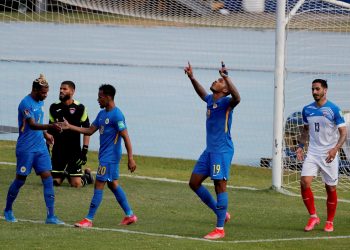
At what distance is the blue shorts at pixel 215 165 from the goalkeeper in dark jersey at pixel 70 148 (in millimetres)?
3700

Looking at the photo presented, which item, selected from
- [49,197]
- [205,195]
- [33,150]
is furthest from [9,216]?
[205,195]

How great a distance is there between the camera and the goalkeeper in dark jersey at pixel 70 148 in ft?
57.8

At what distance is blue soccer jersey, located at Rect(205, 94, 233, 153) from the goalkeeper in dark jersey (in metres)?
3.88

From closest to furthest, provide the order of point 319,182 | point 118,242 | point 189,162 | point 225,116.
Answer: point 118,242, point 225,116, point 319,182, point 189,162

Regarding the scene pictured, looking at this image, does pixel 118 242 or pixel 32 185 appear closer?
pixel 118 242

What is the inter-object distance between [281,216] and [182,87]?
22.1m

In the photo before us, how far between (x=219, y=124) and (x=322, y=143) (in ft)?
4.95

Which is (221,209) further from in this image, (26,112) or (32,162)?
(26,112)

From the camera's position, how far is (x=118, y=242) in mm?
12375

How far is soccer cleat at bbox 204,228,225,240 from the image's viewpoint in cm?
1295

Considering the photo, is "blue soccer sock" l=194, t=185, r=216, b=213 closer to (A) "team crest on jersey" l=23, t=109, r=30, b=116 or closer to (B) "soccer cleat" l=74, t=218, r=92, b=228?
(B) "soccer cleat" l=74, t=218, r=92, b=228

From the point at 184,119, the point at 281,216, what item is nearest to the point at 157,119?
the point at 184,119

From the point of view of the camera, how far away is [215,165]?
13.4m

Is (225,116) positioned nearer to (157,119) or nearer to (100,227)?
(100,227)
